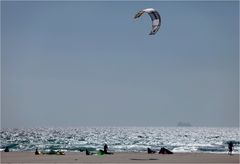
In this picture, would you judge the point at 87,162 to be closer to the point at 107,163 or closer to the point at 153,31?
the point at 107,163

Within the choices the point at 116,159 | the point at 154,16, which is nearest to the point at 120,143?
the point at 116,159

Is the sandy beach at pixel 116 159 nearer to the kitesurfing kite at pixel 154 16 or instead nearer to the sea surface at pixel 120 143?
the kitesurfing kite at pixel 154 16

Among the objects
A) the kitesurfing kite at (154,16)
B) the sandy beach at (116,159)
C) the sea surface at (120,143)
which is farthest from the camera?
the sea surface at (120,143)

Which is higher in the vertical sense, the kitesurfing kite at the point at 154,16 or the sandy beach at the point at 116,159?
the kitesurfing kite at the point at 154,16

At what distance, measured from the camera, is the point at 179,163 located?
2681 cm

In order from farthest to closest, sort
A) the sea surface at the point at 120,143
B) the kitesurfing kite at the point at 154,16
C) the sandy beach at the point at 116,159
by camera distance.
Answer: the sea surface at the point at 120,143, the sandy beach at the point at 116,159, the kitesurfing kite at the point at 154,16

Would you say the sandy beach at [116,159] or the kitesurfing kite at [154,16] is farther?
the sandy beach at [116,159]

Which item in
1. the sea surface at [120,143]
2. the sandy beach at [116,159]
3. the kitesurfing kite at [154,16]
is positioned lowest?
the sandy beach at [116,159]

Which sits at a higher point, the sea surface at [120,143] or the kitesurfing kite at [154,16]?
the kitesurfing kite at [154,16]

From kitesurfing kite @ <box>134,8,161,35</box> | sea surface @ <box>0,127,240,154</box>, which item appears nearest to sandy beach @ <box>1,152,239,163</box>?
kitesurfing kite @ <box>134,8,161,35</box>

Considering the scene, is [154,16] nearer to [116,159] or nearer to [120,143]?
[116,159]

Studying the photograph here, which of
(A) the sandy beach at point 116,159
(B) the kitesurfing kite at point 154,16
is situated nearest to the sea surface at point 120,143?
(A) the sandy beach at point 116,159

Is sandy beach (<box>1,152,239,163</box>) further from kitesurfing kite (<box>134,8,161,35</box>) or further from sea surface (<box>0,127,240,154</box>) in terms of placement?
sea surface (<box>0,127,240,154</box>)

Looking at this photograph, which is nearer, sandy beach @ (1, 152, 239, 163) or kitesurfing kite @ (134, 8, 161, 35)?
kitesurfing kite @ (134, 8, 161, 35)
